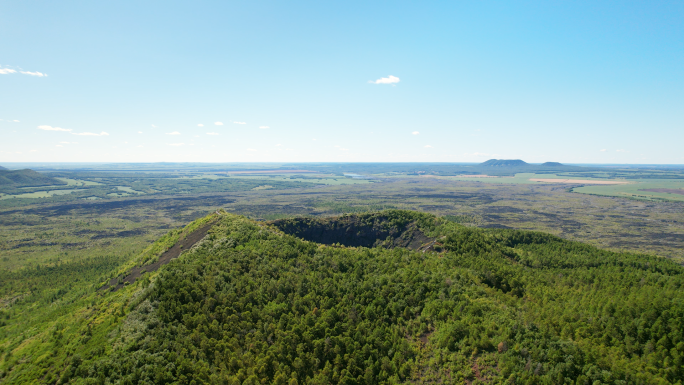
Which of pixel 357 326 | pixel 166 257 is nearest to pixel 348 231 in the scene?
pixel 166 257

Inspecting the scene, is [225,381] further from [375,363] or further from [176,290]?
[176,290]

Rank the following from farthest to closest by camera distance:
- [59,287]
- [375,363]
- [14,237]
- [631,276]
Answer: [14,237]
[59,287]
[631,276]
[375,363]

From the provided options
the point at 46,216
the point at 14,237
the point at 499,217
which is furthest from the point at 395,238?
the point at 46,216

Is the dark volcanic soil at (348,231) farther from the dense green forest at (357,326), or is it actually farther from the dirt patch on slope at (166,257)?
the dense green forest at (357,326)

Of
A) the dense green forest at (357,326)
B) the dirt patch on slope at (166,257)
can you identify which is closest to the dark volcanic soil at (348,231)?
the dirt patch on slope at (166,257)

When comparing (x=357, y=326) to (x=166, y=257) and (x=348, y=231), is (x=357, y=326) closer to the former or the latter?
(x=166, y=257)

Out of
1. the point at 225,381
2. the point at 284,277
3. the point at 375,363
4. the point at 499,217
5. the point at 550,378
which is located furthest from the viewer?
the point at 499,217
